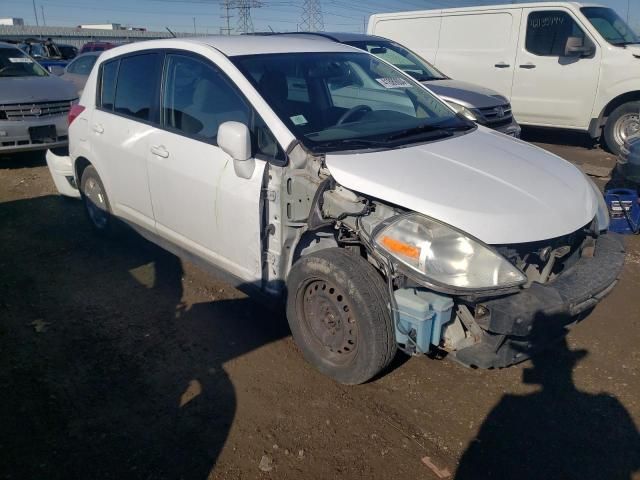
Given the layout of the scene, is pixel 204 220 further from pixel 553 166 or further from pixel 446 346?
pixel 553 166

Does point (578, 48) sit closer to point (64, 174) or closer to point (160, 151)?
point (160, 151)

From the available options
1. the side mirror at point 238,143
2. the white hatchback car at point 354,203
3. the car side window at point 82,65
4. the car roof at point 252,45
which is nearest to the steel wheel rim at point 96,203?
the white hatchback car at point 354,203

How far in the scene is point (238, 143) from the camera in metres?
3.14

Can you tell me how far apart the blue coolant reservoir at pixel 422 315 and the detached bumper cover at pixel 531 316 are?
0.16 metres

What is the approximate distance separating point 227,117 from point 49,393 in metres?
1.92

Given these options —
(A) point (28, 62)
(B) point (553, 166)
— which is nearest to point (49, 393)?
(B) point (553, 166)

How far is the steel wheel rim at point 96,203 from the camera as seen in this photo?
501 centimetres

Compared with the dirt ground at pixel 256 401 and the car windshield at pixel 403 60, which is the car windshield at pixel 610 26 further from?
the dirt ground at pixel 256 401

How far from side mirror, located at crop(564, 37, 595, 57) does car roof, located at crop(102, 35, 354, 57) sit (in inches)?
229

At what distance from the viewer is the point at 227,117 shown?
3.52 metres

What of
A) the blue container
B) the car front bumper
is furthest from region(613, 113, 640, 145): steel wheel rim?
the car front bumper

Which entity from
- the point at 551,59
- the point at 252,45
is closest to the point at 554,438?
the point at 252,45

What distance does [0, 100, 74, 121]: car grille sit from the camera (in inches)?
310

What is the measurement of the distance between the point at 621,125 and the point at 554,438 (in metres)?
7.45
